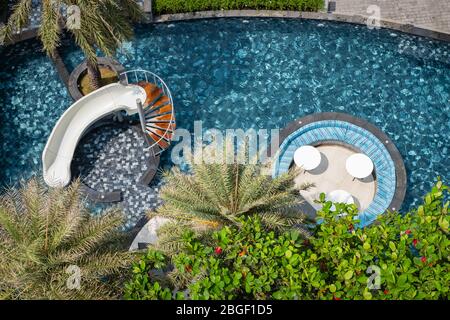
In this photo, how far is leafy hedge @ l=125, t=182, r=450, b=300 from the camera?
420 inches

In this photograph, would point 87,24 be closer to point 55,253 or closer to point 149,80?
point 149,80

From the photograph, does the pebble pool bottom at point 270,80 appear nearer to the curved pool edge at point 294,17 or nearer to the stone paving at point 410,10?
the curved pool edge at point 294,17

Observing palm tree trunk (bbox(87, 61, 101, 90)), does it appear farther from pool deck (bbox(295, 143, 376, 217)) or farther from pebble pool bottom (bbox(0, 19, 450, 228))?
pool deck (bbox(295, 143, 376, 217))

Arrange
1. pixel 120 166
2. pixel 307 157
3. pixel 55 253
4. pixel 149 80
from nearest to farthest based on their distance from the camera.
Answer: pixel 55 253, pixel 307 157, pixel 120 166, pixel 149 80

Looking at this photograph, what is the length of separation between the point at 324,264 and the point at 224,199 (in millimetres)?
3067

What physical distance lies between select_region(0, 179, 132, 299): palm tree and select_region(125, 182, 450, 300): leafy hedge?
1217mm

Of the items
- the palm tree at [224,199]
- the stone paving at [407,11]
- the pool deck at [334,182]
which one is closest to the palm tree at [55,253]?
the palm tree at [224,199]

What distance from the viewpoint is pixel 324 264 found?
39.0 ft

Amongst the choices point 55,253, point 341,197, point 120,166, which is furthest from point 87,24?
point 341,197

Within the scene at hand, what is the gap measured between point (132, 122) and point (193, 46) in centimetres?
426
